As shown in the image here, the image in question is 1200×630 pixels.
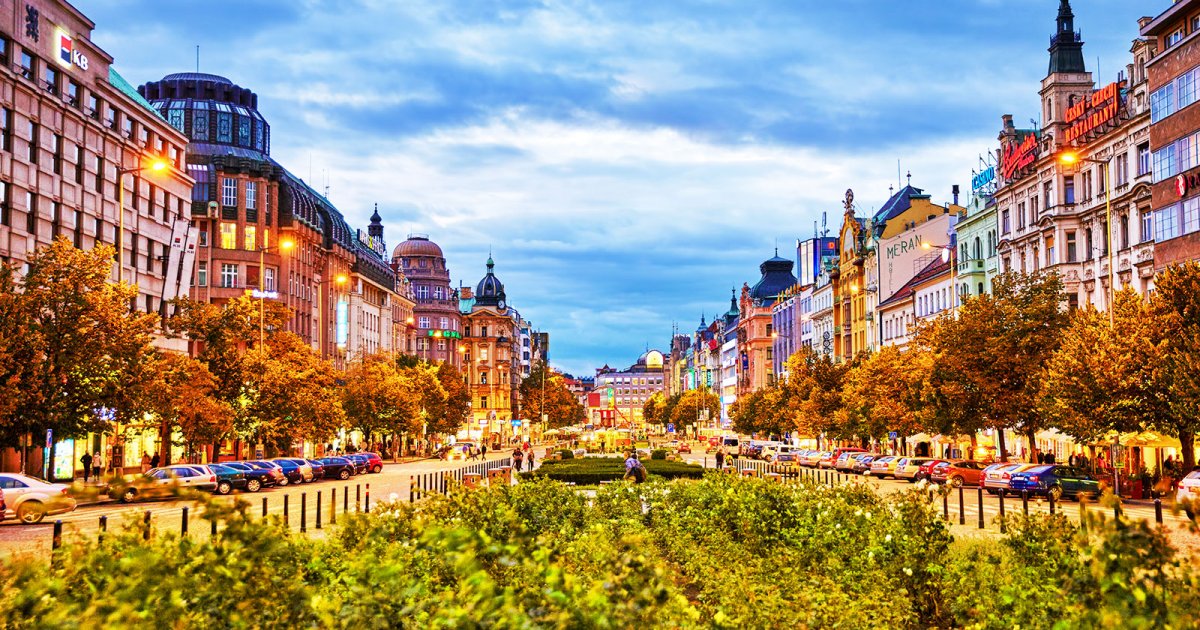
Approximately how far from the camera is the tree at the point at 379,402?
9688 cm

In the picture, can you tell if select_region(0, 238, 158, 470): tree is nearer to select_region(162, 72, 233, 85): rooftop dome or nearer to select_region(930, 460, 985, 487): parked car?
select_region(930, 460, 985, 487): parked car

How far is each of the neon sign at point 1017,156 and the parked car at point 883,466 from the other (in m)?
20.1

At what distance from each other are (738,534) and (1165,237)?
126 ft

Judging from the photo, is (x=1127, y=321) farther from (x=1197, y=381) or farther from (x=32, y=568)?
(x=32, y=568)

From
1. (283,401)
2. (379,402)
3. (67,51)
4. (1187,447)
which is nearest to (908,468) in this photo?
(1187,447)

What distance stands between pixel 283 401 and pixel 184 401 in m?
11.0

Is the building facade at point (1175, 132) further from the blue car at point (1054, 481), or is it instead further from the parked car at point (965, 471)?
the parked car at point (965, 471)

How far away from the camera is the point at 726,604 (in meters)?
13.0

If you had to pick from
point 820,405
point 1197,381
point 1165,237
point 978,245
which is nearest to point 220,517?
point 1197,381

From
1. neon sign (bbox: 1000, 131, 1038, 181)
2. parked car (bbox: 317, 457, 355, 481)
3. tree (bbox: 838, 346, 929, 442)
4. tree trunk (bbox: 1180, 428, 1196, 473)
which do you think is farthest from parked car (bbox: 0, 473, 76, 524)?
neon sign (bbox: 1000, 131, 1038, 181)

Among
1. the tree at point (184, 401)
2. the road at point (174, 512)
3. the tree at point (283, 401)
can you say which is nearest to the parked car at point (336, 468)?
the tree at point (283, 401)

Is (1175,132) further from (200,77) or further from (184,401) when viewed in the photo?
(200,77)

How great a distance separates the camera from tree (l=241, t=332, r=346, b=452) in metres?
65.1

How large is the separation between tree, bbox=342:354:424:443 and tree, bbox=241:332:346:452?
22984 mm
